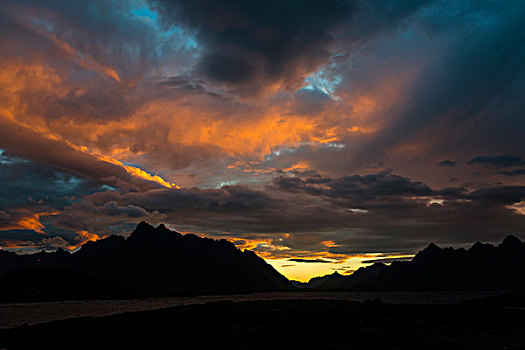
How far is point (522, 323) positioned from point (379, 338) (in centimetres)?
3357

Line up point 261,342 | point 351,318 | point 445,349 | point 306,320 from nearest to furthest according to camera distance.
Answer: point 445,349 → point 261,342 → point 306,320 → point 351,318

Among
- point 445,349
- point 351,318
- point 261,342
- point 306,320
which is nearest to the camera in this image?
point 445,349

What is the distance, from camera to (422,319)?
79.1 meters

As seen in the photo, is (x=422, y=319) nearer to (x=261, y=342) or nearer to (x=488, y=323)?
(x=488, y=323)

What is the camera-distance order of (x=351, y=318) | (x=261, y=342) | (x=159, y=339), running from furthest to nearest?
(x=351, y=318) < (x=159, y=339) < (x=261, y=342)

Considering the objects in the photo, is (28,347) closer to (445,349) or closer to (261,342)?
(261,342)

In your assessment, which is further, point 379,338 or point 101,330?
point 101,330

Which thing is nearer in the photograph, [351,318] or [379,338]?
[379,338]

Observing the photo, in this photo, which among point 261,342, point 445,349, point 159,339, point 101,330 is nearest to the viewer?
point 445,349

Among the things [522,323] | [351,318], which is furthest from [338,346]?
[522,323]

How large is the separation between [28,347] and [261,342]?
1331 inches

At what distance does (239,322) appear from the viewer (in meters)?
76.7

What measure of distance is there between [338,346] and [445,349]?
12.8m

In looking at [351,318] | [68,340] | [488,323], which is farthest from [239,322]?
[488,323]
